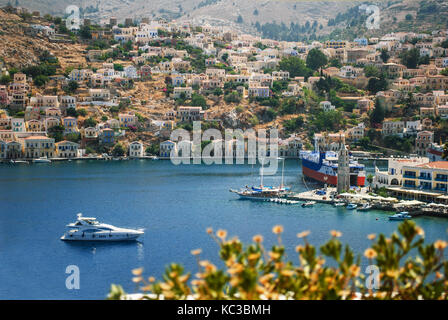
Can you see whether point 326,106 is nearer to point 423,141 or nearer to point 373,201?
point 423,141

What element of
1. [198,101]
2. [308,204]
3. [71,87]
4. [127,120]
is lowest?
[308,204]

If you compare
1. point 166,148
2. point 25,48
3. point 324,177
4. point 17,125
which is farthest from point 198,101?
point 324,177

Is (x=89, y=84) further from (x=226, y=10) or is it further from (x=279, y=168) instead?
(x=226, y=10)

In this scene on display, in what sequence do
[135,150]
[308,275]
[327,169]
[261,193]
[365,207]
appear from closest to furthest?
[308,275] → [365,207] → [261,193] → [327,169] → [135,150]

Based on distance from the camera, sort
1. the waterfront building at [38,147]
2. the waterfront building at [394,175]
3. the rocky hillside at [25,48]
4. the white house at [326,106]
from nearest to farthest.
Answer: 1. the waterfront building at [394,175]
2. the waterfront building at [38,147]
3. the white house at [326,106]
4. the rocky hillside at [25,48]

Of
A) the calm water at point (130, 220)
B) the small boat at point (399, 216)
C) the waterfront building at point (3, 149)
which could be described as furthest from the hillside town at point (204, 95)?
the small boat at point (399, 216)

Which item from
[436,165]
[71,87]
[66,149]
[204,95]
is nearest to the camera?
[436,165]

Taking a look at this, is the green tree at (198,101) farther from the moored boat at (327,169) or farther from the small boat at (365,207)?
the small boat at (365,207)

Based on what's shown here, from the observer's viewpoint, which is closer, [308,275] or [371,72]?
[308,275]
